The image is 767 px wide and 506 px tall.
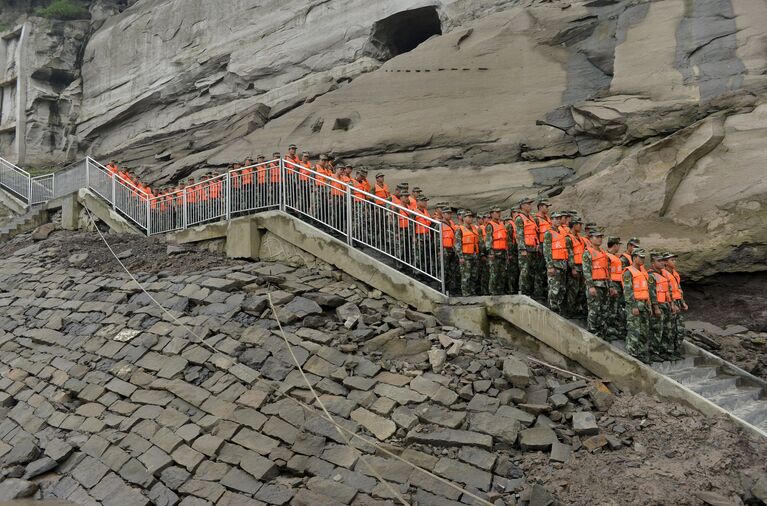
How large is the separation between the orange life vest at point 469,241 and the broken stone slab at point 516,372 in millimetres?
1992

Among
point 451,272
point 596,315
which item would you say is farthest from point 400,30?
point 596,315

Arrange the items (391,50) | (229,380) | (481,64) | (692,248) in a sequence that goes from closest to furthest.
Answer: (229,380), (692,248), (481,64), (391,50)

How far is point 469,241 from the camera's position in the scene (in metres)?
7.86

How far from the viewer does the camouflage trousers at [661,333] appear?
22.0 ft

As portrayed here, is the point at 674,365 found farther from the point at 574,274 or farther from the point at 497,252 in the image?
the point at 497,252

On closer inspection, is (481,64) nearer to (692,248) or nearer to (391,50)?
(391,50)

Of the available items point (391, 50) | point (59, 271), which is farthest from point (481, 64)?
point (59, 271)

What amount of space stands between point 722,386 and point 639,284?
152 cm

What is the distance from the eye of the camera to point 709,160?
988 cm

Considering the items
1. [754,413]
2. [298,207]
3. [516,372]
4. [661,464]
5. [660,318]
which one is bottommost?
[661,464]

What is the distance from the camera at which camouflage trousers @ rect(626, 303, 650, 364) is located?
632 centimetres

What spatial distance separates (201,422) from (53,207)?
12.6 m

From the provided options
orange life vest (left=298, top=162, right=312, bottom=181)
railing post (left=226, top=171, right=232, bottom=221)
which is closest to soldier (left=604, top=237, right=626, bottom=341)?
orange life vest (left=298, top=162, right=312, bottom=181)

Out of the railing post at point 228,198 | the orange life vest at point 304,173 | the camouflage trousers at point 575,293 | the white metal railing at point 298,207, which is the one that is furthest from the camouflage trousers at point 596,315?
the railing post at point 228,198
